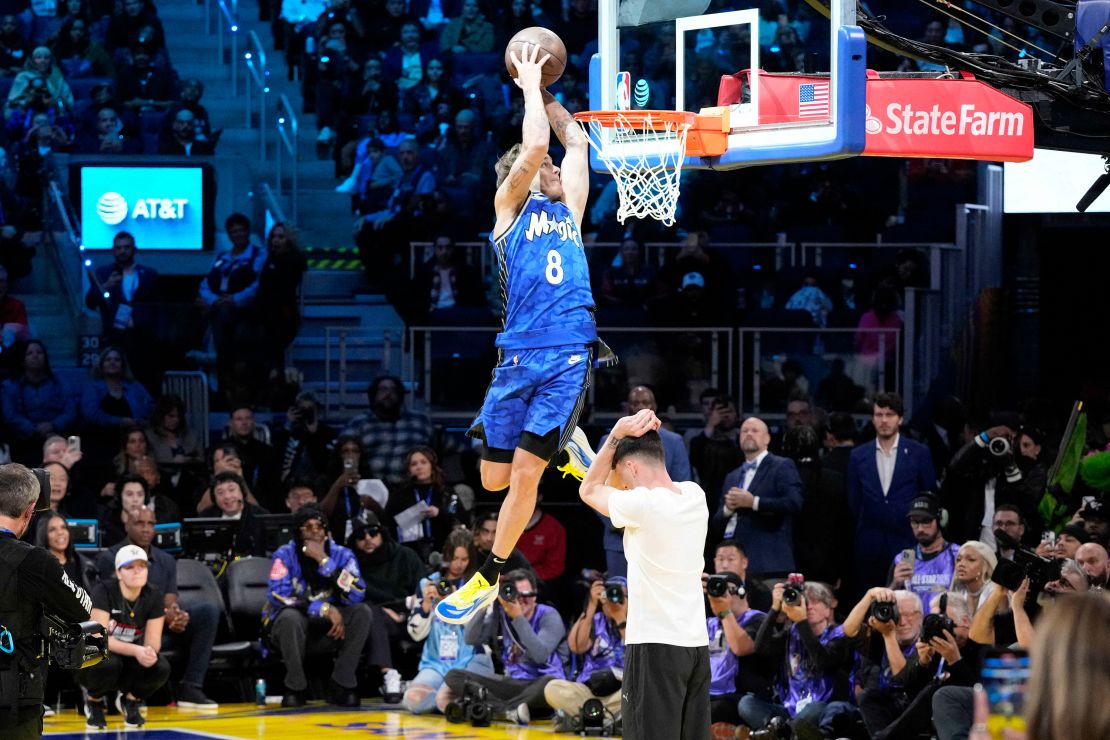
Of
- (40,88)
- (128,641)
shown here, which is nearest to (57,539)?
(128,641)

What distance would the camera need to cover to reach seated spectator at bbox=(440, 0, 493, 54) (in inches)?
817

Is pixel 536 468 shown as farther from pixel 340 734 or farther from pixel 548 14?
pixel 548 14

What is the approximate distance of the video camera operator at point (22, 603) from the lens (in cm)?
732

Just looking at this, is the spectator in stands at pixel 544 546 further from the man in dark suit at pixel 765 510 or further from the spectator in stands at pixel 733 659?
the spectator in stands at pixel 733 659

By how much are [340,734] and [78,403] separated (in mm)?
5687

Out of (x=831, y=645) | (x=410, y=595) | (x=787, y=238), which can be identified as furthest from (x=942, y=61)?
(x=787, y=238)

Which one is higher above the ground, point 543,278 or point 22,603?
point 543,278

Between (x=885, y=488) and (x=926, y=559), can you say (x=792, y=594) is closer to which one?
(x=926, y=559)

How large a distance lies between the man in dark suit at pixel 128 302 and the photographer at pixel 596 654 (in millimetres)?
6411

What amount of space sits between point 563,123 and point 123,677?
6717mm

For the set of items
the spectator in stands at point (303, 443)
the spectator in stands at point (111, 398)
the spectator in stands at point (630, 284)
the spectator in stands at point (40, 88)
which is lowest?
the spectator in stands at point (303, 443)

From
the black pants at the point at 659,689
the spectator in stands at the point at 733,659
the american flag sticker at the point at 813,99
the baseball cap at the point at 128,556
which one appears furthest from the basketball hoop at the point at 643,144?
the baseball cap at the point at 128,556

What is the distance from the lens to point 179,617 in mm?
13070

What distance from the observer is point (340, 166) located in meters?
20.4
